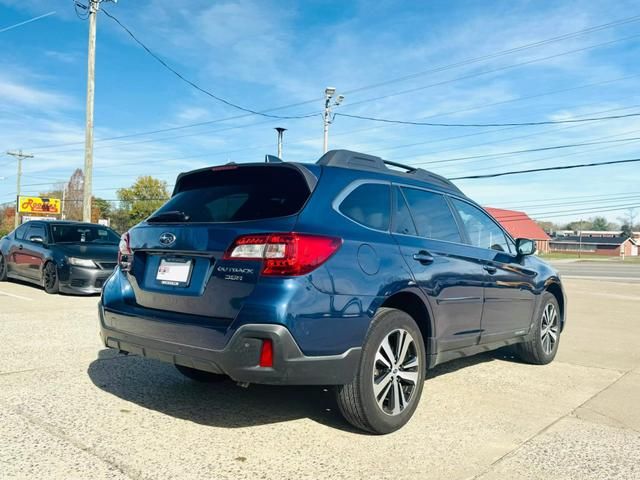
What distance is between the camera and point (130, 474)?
285 centimetres

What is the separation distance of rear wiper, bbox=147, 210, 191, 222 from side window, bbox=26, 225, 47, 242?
825 cm

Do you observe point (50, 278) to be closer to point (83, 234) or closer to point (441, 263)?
point (83, 234)

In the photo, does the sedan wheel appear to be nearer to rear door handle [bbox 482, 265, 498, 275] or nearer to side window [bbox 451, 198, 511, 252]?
side window [bbox 451, 198, 511, 252]

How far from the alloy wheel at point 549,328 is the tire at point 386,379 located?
262 cm

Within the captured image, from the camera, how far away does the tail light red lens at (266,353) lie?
3.08m

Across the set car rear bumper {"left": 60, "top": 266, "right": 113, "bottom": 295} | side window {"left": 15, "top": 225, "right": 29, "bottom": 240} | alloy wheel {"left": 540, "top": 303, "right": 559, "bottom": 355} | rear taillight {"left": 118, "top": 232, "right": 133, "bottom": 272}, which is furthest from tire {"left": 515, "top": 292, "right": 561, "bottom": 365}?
side window {"left": 15, "top": 225, "right": 29, "bottom": 240}

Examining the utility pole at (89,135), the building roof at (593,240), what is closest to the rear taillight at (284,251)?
the utility pole at (89,135)

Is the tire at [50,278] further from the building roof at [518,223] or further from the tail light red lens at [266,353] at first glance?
the building roof at [518,223]

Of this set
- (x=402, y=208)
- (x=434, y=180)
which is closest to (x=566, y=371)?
(x=434, y=180)

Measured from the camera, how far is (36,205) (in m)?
52.7

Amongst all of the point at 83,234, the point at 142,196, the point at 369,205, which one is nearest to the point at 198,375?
the point at 369,205

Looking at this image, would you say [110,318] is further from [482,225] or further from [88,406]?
[482,225]

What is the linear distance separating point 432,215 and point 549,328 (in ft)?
8.35

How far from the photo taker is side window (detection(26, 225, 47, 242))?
11229 millimetres
